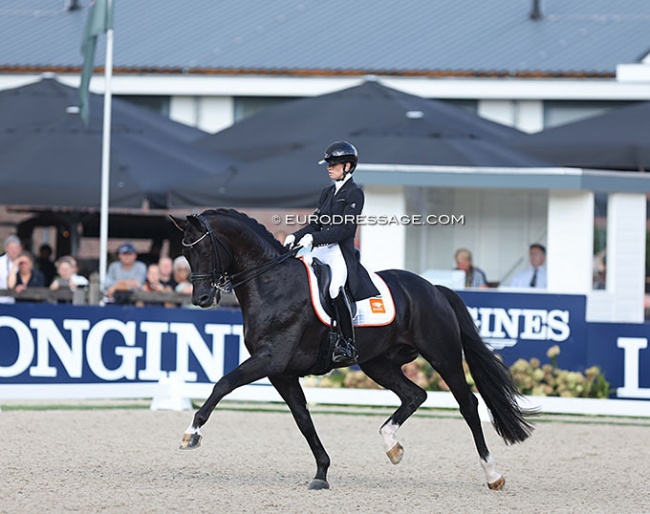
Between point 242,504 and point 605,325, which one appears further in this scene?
point 605,325

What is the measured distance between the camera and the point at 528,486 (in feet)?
30.0

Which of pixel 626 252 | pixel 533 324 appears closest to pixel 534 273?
pixel 626 252

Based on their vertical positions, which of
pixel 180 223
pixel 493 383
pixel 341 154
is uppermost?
pixel 341 154

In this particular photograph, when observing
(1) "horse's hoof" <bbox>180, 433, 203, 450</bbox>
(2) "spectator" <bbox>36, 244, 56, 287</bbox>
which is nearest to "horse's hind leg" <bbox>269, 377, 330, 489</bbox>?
(1) "horse's hoof" <bbox>180, 433, 203, 450</bbox>

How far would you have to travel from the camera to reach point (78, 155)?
17.1m

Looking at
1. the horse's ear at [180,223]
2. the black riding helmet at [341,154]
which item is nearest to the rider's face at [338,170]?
the black riding helmet at [341,154]

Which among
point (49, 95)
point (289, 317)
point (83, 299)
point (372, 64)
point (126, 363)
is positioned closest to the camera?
point (289, 317)

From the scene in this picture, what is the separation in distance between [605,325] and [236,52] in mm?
14759

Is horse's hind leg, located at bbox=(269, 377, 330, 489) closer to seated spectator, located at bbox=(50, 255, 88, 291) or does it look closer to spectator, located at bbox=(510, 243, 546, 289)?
seated spectator, located at bbox=(50, 255, 88, 291)

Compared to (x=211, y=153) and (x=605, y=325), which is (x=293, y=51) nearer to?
(x=211, y=153)

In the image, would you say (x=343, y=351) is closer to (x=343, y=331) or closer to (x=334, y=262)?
(x=343, y=331)

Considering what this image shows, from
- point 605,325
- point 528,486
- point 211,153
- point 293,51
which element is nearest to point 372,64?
point 293,51

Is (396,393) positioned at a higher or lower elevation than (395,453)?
higher

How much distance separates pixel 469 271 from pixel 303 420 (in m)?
7.71
